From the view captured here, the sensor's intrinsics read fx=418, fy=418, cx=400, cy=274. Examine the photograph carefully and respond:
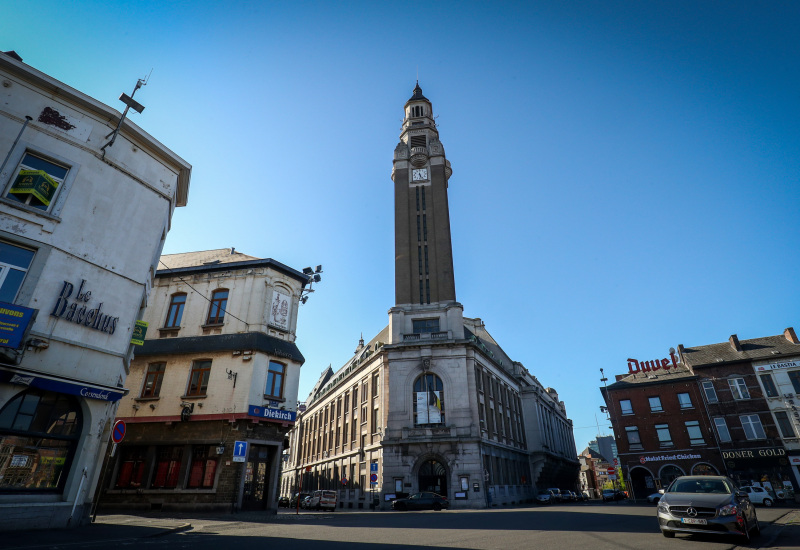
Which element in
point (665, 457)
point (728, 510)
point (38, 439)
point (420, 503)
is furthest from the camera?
point (665, 457)

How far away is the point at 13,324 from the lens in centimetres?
1056

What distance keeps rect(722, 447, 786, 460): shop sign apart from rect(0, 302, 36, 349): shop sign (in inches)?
2031

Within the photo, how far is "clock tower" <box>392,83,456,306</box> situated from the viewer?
1726 inches

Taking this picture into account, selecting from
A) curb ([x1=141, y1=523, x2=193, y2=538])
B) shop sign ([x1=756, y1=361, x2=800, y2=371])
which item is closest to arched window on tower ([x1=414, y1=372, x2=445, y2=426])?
curb ([x1=141, y1=523, x2=193, y2=538])

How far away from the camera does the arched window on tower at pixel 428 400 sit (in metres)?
36.0

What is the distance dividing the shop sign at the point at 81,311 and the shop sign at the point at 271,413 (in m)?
8.62

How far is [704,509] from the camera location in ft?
31.1

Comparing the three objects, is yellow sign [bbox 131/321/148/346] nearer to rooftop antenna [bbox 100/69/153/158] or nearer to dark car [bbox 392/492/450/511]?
rooftop antenna [bbox 100/69/153/158]

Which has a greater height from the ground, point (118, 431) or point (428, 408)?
point (428, 408)

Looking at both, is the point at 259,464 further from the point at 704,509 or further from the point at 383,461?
the point at 704,509

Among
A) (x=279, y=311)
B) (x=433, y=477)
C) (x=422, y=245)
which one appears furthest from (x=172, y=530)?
(x=422, y=245)

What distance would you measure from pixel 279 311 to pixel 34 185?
12.9 m

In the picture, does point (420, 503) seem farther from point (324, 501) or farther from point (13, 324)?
point (13, 324)

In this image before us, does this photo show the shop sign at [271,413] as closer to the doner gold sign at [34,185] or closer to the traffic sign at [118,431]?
the traffic sign at [118,431]
